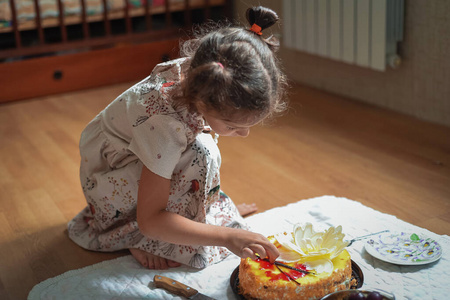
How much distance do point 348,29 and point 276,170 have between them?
83 cm

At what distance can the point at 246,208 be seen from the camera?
5.18 feet

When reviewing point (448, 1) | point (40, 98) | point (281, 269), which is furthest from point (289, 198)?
point (40, 98)

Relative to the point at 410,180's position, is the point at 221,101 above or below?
above

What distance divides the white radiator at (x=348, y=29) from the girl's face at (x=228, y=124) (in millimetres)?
1274

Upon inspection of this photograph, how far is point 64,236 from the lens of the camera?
152 cm

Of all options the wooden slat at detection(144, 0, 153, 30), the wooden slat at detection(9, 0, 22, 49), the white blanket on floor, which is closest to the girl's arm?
the white blanket on floor

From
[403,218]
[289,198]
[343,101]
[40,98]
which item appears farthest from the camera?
[40,98]

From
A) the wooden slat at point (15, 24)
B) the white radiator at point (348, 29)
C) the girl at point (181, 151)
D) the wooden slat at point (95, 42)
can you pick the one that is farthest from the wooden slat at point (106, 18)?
the girl at point (181, 151)

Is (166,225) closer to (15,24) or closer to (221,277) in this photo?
(221,277)

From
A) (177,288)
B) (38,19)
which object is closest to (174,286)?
(177,288)

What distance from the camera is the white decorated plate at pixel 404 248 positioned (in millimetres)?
1238

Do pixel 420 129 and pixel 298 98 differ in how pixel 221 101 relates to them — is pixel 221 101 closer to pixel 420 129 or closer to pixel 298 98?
pixel 420 129

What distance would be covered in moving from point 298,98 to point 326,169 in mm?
826

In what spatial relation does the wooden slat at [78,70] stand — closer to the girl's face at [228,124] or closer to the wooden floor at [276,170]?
the wooden floor at [276,170]
